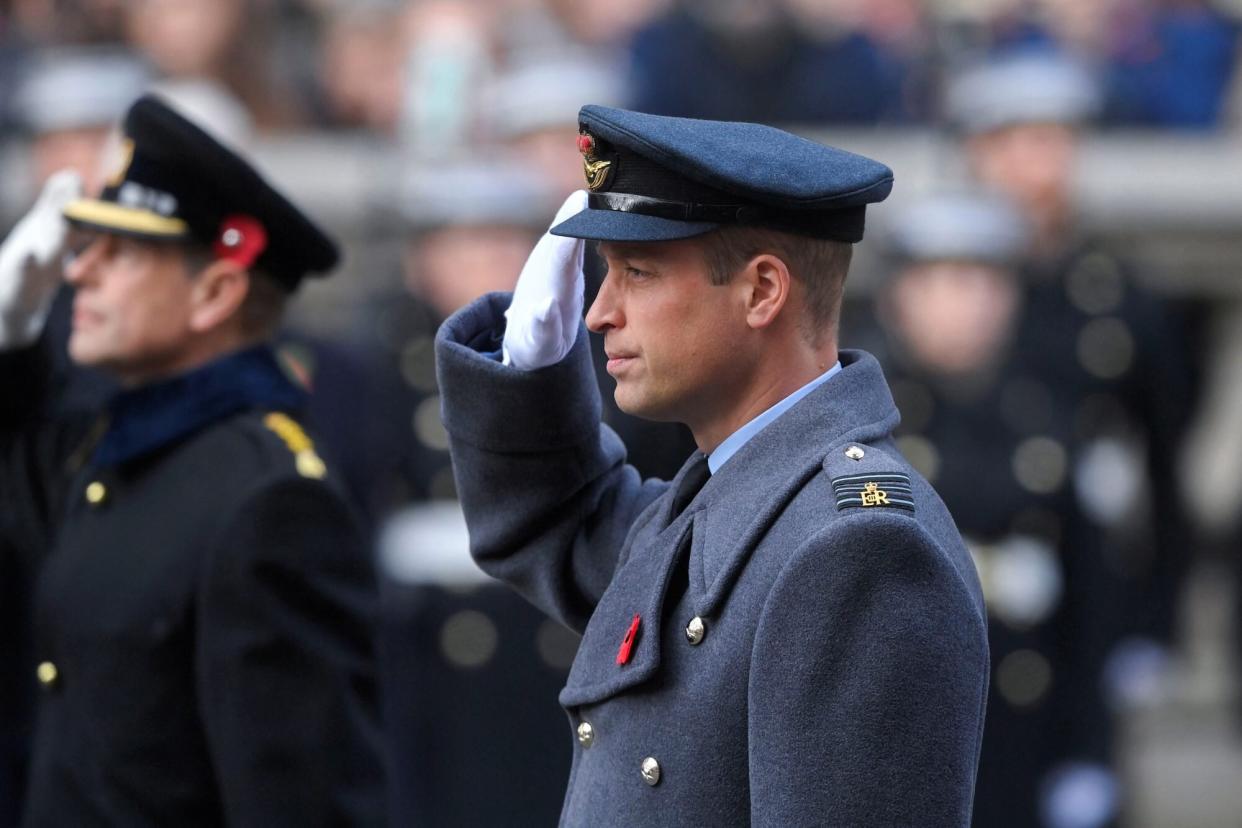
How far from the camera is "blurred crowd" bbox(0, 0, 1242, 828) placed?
249 inches

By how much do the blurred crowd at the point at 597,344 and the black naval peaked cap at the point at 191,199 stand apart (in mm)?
1439

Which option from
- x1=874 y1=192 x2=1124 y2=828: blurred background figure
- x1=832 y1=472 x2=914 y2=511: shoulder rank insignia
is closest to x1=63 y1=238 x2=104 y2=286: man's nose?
→ x1=832 y1=472 x2=914 y2=511: shoulder rank insignia

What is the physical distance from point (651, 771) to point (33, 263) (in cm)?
171

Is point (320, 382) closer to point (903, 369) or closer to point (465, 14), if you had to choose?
point (903, 369)

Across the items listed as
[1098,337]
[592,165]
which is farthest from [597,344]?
[1098,337]

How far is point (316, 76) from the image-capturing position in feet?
29.2

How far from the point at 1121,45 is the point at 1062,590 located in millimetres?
3320

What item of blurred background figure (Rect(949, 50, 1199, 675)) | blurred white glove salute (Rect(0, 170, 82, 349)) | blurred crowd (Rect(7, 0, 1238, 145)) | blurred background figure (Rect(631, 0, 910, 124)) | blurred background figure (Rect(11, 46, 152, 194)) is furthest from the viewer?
blurred background figure (Rect(631, 0, 910, 124))

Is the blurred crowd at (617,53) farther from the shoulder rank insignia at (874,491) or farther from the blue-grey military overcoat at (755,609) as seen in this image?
the shoulder rank insignia at (874,491)

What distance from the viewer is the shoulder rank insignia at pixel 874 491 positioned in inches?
99.6

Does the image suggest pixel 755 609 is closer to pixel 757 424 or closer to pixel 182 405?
pixel 757 424

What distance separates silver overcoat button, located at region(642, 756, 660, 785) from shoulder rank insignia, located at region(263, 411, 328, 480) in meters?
1.02

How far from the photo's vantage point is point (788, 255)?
2.69 meters

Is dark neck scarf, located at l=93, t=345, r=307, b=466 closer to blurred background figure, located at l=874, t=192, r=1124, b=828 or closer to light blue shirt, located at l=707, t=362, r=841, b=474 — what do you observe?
light blue shirt, located at l=707, t=362, r=841, b=474
